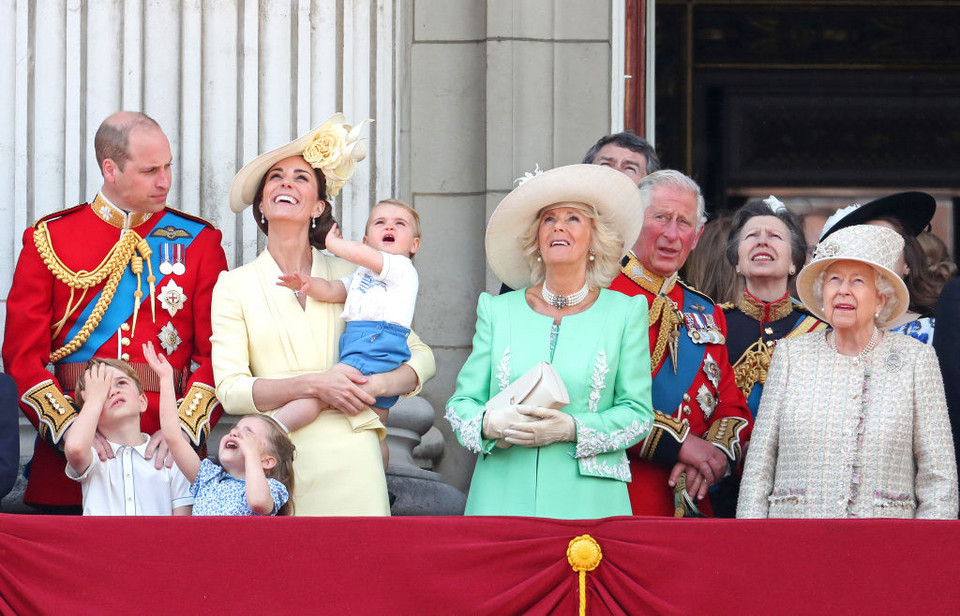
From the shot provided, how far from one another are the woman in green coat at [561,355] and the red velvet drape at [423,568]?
534 mm

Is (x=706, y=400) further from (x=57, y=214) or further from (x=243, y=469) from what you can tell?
(x=57, y=214)

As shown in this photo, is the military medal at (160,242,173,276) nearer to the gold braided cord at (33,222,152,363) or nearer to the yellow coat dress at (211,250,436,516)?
the gold braided cord at (33,222,152,363)

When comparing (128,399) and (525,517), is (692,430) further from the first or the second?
(128,399)

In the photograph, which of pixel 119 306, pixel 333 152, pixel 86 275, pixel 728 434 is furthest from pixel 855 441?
pixel 86 275

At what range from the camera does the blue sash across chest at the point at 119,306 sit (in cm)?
602

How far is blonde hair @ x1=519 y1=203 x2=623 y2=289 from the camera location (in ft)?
19.1

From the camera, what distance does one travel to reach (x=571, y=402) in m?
5.59

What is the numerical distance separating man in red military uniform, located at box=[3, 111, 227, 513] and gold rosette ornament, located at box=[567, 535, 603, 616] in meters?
1.42

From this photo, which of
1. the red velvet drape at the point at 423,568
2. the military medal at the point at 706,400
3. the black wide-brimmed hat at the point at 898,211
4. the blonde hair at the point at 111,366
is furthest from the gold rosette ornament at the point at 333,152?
the black wide-brimmed hat at the point at 898,211

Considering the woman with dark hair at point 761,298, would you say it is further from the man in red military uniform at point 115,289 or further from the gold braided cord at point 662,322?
the man in red military uniform at point 115,289

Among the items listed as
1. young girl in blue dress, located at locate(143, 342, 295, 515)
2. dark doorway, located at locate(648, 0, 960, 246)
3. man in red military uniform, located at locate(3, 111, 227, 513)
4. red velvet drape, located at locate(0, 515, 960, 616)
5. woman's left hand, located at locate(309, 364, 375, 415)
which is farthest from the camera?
dark doorway, located at locate(648, 0, 960, 246)

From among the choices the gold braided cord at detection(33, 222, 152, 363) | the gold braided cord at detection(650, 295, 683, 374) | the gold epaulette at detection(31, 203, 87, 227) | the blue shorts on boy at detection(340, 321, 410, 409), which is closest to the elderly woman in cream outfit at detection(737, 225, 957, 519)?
the gold braided cord at detection(650, 295, 683, 374)

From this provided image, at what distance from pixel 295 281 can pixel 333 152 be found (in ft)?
1.56

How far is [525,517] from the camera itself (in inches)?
198
